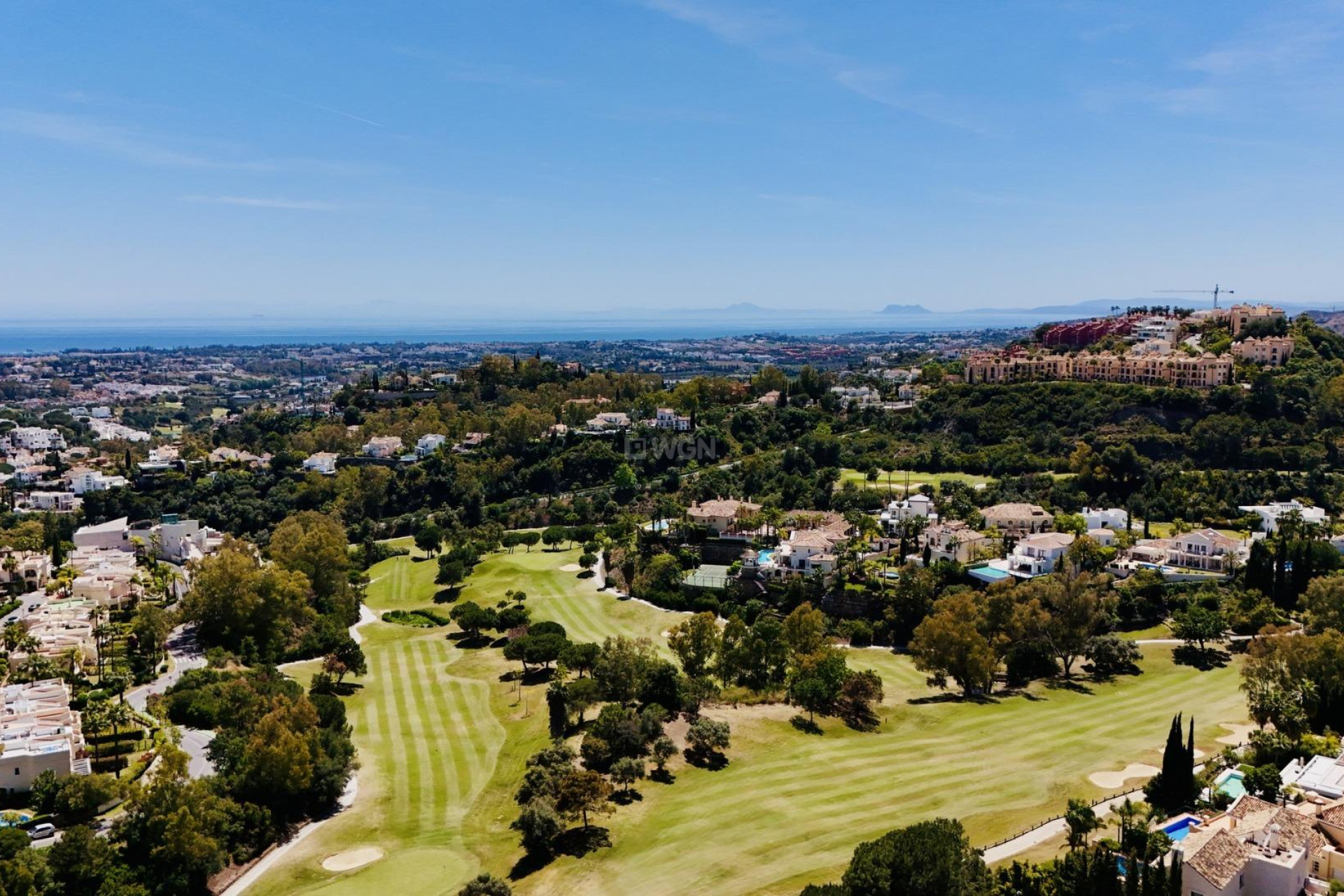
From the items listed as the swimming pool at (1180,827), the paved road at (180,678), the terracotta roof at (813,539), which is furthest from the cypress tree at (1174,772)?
the paved road at (180,678)

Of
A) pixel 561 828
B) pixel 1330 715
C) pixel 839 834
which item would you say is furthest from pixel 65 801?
pixel 1330 715

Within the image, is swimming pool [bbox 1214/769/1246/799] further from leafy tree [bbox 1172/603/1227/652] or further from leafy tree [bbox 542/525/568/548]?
leafy tree [bbox 542/525/568/548]

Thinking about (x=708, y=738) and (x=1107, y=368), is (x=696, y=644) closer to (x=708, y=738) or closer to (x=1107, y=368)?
(x=708, y=738)

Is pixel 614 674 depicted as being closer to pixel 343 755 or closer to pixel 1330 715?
pixel 343 755

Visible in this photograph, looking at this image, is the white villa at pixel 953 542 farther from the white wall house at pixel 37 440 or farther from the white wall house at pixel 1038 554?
the white wall house at pixel 37 440

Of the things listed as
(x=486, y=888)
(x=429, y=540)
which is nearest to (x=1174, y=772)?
(x=486, y=888)

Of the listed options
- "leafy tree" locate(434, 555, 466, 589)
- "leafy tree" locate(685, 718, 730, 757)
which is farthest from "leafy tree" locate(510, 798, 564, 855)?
"leafy tree" locate(434, 555, 466, 589)
